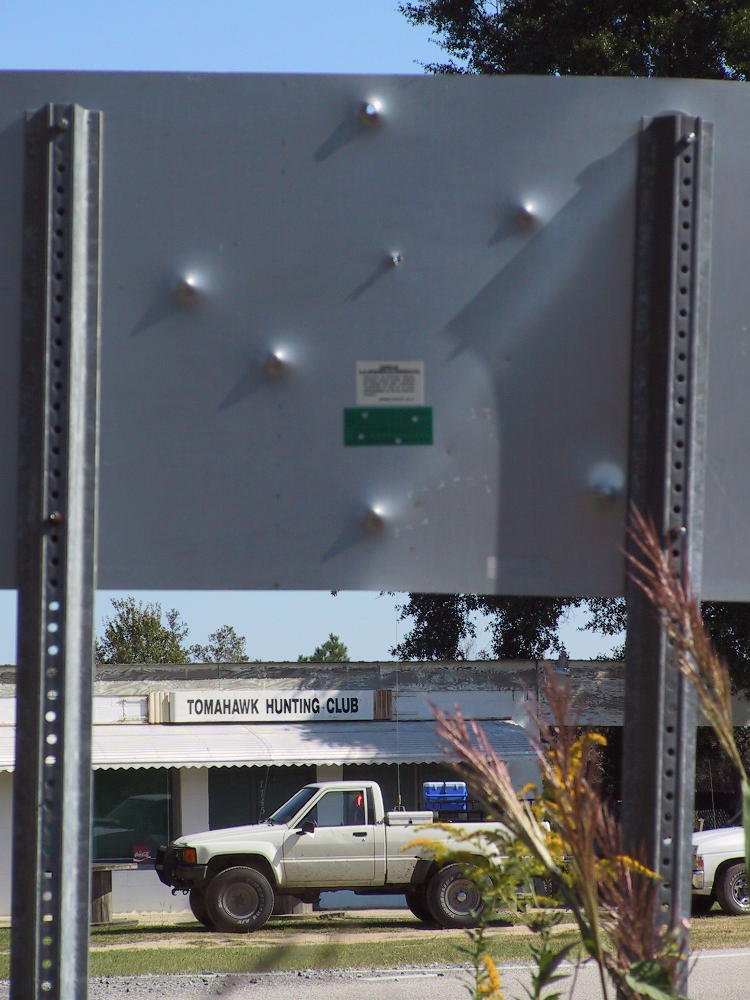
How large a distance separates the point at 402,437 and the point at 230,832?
15922 millimetres

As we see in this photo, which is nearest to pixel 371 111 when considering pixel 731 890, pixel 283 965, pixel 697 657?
pixel 697 657

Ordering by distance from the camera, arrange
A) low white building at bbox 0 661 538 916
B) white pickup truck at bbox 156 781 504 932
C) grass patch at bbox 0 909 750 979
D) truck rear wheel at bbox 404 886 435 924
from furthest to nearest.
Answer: low white building at bbox 0 661 538 916
truck rear wheel at bbox 404 886 435 924
white pickup truck at bbox 156 781 504 932
grass patch at bbox 0 909 750 979

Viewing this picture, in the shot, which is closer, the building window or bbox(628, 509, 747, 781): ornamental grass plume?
A: bbox(628, 509, 747, 781): ornamental grass plume

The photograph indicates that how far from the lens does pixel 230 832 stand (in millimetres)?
17281

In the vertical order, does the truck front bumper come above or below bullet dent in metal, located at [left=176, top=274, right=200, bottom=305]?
below

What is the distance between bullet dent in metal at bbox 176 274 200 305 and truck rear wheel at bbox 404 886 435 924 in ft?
51.6

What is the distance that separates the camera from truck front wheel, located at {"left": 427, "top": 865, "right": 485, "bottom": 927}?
16.6 m

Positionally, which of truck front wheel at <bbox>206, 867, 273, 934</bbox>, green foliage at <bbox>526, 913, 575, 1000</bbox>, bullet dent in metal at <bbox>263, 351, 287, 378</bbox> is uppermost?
bullet dent in metal at <bbox>263, 351, 287, 378</bbox>

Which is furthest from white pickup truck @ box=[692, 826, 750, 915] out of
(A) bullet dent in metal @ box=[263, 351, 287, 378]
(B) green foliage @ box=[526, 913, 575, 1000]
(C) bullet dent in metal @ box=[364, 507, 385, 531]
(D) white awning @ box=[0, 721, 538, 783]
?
(A) bullet dent in metal @ box=[263, 351, 287, 378]

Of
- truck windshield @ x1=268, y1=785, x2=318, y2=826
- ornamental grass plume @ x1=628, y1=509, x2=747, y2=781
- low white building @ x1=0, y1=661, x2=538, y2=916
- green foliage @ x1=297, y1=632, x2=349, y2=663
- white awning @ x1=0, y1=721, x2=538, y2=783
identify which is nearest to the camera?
ornamental grass plume @ x1=628, y1=509, x2=747, y2=781

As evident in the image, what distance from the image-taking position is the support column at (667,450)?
78.4 inches

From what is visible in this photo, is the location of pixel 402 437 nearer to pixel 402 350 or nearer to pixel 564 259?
pixel 402 350

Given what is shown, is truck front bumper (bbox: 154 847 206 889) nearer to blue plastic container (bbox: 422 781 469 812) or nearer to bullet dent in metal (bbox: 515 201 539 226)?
blue plastic container (bbox: 422 781 469 812)

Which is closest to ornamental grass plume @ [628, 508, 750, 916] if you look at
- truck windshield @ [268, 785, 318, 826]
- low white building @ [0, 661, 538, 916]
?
truck windshield @ [268, 785, 318, 826]
